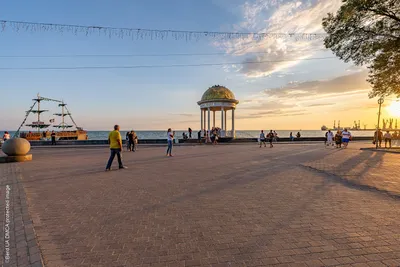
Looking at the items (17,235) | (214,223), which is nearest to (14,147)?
(17,235)

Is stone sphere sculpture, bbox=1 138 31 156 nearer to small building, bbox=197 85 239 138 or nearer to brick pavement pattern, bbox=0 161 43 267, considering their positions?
brick pavement pattern, bbox=0 161 43 267

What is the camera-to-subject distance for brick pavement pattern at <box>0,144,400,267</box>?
305 centimetres

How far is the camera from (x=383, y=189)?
6.66 m

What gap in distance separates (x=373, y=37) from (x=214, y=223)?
62.4 feet

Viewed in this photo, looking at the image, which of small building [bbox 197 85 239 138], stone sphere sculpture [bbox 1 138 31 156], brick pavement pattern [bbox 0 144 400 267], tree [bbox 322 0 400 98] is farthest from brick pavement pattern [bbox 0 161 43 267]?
small building [bbox 197 85 239 138]

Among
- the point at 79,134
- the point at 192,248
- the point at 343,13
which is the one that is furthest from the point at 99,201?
the point at 79,134

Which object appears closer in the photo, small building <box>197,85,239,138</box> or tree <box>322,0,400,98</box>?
tree <box>322,0,400,98</box>

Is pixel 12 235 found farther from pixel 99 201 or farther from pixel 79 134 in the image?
pixel 79 134

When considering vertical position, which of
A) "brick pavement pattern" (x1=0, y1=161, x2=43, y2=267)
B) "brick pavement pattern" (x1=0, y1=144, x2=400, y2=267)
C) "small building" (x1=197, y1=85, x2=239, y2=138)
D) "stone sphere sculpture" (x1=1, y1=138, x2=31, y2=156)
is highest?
"small building" (x1=197, y1=85, x2=239, y2=138)

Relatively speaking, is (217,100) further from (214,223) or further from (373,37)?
(214,223)

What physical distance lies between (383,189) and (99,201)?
7.78 metres

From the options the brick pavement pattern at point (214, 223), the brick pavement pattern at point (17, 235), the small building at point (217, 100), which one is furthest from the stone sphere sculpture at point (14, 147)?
the small building at point (217, 100)

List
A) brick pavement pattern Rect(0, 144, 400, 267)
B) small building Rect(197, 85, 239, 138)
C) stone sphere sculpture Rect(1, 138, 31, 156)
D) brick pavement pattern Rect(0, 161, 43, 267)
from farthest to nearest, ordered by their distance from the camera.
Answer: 1. small building Rect(197, 85, 239, 138)
2. stone sphere sculpture Rect(1, 138, 31, 156)
3. brick pavement pattern Rect(0, 144, 400, 267)
4. brick pavement pattern Rect(0, 161, 43, 267)

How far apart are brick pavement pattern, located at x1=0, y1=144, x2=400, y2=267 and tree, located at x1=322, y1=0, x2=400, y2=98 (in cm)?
1354
